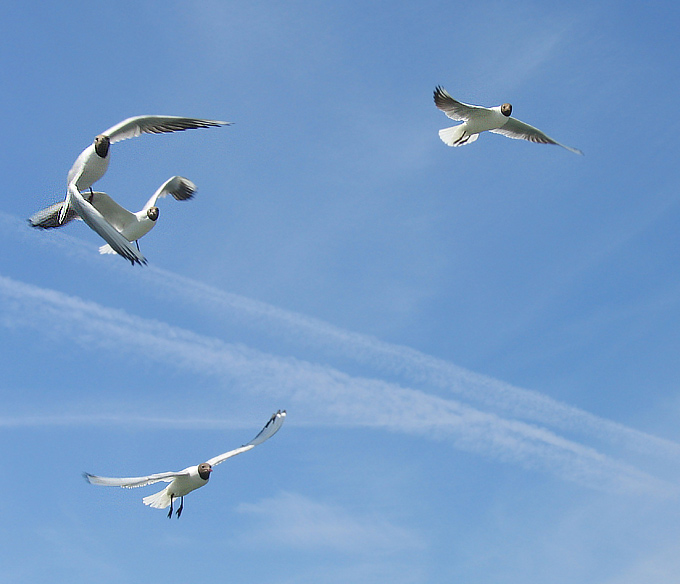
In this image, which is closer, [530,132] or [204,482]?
[204,482]

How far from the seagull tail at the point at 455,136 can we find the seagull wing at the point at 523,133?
170 cm

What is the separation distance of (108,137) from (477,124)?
1019cm

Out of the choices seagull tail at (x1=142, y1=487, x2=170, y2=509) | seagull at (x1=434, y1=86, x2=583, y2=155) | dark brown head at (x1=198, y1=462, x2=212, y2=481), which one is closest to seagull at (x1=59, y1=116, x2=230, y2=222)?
dark brown head at (x1=198, y1=462, x2=212, y2=481)

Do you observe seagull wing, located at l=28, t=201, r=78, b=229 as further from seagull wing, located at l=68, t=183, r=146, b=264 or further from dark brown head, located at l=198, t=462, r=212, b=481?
dark brown head, located at l=198, t=462, r=212, b=481

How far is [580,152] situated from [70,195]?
14254 mm

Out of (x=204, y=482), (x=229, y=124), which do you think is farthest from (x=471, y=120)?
(x=204, y=482)

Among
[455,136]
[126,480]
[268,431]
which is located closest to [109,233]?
[126,480]

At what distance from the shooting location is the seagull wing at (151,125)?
1634 cm

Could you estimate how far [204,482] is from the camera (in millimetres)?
18125

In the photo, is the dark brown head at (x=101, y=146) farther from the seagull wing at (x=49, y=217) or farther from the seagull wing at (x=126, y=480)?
the seagull wing at (x=126, y=480)

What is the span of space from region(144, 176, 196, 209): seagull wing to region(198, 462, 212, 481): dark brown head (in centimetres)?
783

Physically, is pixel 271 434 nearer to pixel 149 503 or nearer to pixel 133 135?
pixel 149 503

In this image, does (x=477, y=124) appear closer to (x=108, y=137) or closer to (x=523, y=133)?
(x=523, y=133)

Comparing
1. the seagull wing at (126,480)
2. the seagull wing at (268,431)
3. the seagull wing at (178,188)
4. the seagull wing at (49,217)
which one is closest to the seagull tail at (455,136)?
the seagull wing at (178,188)
